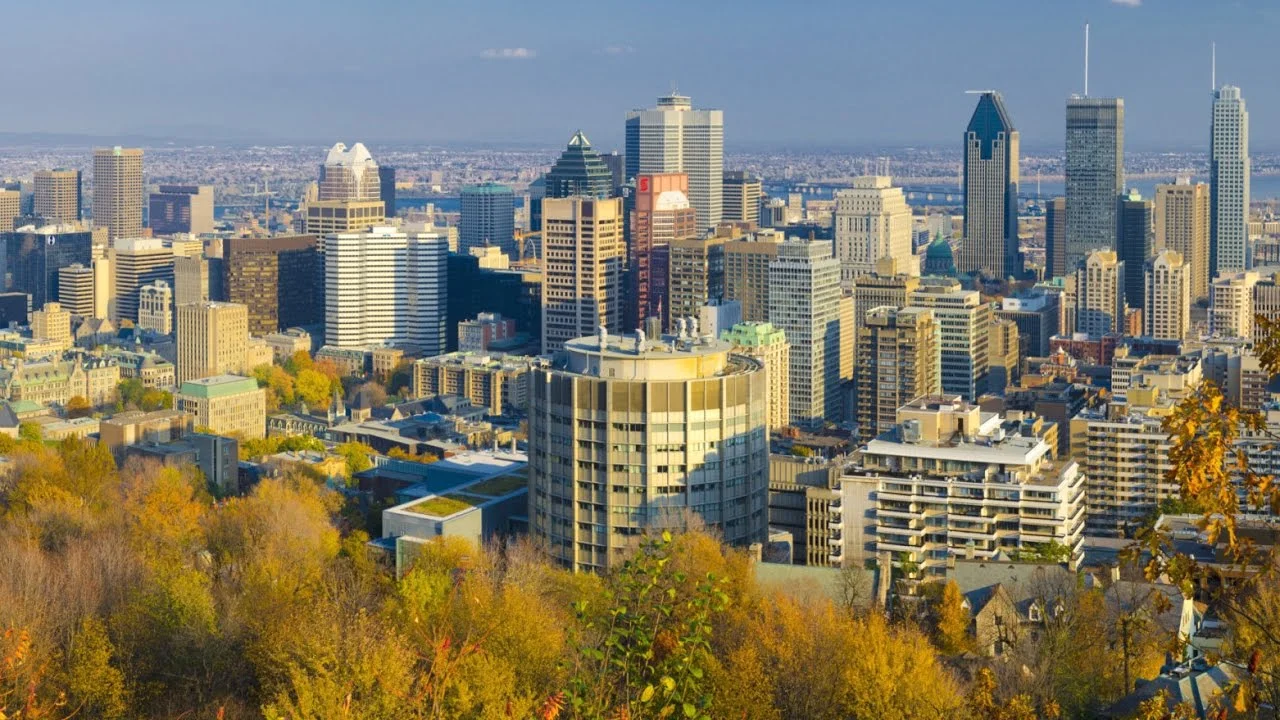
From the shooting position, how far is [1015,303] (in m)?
77.2

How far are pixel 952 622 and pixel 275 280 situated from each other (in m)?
60.0

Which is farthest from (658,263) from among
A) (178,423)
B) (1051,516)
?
(1051,516)

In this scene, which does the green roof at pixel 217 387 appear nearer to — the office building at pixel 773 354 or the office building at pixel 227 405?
the office building at pixel 227 405

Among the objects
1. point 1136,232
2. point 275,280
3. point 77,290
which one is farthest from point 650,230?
point 1136,232

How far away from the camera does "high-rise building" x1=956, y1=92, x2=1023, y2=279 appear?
359 feet

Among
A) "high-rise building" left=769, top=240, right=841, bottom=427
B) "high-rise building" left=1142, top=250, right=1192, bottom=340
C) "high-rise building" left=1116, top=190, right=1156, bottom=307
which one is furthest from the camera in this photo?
"high-rise building" left=1116, top=190, right=1156, bottom=307

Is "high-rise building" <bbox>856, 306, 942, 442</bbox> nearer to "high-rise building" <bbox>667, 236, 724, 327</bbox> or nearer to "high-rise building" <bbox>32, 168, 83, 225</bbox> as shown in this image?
"high-rise building" <bbox>667, 236, 724, 327</bbox>

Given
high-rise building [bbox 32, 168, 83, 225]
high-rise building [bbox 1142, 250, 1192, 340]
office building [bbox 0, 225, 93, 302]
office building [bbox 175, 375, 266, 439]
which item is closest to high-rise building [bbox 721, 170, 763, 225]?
high-rise building [bbox 1142, 250, 1192, 340]

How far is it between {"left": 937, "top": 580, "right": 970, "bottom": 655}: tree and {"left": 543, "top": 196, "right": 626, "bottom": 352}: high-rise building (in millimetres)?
46337

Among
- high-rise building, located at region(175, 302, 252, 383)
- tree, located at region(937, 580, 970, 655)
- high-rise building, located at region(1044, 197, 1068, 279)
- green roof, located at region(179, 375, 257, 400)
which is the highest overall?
high-rise building, located at region(1044, 197, 1068, 279)

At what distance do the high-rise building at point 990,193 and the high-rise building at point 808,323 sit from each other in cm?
4705

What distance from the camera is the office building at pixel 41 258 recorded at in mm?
88562

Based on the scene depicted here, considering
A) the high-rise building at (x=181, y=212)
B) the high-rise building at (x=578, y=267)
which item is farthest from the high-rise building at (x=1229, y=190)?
the high-rise building at (x=181, y=212)

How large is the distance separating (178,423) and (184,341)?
18.0 meters
